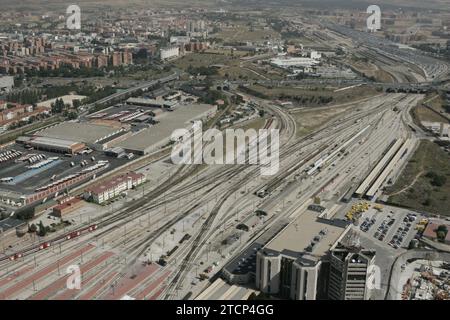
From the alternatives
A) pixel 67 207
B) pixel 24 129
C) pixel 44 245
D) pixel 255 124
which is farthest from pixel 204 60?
pixel 44 245

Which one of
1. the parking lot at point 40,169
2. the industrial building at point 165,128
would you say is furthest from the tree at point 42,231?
the industrial building at point 165,128

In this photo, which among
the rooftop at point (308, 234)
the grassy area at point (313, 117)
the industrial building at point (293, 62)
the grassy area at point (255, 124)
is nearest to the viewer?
the rooftop at point (308, 234)

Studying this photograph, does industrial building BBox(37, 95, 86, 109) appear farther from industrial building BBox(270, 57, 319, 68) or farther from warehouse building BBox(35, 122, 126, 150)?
industrial building BBox(270, 57, 319, 68)

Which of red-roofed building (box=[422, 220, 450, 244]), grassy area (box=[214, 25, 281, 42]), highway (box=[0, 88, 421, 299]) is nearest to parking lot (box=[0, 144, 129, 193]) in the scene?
highway (box=[0, 88, 421, 299])

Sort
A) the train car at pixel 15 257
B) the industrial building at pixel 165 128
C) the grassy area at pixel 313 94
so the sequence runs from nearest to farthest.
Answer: the train car at pixel 15 257, the industrial building at pixel 165 128, the grassy area at pixel 313 94

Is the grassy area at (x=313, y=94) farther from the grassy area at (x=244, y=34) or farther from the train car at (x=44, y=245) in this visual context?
the grassy area at (x=244, y=34)
